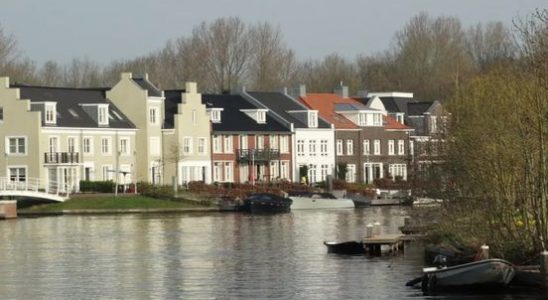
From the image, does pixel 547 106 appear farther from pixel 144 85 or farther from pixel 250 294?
pixel 144 85

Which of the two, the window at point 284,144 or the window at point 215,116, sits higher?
the window at point 215,116

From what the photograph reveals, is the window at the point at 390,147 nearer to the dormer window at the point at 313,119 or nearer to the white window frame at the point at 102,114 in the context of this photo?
the dormer window at the point at 313,119

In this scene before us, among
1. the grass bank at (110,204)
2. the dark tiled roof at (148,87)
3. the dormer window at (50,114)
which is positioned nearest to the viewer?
the grass bank at (110,204)

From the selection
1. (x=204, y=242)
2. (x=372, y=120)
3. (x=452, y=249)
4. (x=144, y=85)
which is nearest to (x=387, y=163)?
(x=372, y=120)

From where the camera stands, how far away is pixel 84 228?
7450cm

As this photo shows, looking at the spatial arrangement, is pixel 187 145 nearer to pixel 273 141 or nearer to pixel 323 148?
pixel 273 141

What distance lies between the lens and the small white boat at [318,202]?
9769cm

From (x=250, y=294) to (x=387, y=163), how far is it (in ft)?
276

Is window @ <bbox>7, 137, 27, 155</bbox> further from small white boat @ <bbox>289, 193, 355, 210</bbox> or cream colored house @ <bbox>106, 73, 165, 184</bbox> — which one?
small white boat @ <bbox>289, 193, 355, 210</bbox>

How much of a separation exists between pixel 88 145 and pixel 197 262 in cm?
5240

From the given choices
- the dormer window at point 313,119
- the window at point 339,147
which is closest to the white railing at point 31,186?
the dormer window at point 313,119

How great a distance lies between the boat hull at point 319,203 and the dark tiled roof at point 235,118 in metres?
15.0

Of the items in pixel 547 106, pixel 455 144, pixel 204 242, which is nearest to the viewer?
pixel 547 106

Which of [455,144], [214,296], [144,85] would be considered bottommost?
[214,296]
